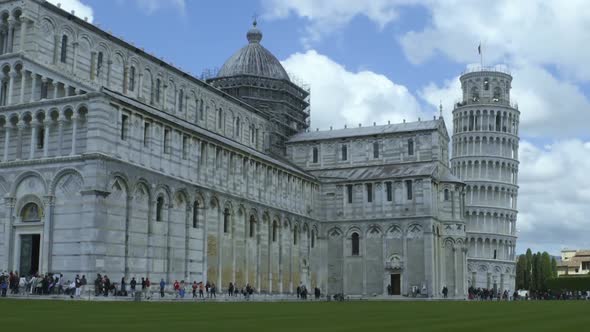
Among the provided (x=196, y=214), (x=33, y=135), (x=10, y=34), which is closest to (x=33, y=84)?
(x=33, y=135)

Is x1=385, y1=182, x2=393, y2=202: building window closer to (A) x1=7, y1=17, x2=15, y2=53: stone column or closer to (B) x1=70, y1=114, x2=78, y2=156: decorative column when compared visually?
(B) x1=70, y1=114, x2=78, y2=156: decorative column

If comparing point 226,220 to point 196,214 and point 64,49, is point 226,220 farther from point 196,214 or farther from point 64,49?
point 64,49

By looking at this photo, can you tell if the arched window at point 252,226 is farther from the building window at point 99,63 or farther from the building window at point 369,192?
the building window at point 99,63

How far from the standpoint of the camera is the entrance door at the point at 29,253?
39.0 metres

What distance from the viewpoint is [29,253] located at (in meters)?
39.2

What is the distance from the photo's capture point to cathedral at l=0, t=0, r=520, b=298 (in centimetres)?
3869

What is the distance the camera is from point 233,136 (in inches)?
2517

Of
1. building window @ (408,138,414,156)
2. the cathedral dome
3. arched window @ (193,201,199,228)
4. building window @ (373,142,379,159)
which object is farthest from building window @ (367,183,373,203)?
arched window @ (193,201,199,228)

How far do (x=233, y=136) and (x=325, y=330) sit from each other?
50.5 metres

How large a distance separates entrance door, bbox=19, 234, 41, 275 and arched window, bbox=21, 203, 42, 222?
3.19 feet

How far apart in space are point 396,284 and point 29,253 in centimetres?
3429

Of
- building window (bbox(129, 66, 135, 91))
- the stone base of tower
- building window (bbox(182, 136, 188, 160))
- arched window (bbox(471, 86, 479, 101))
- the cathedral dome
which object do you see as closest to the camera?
building window (bbox(182, 136, 188, 160))

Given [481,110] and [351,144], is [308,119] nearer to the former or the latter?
[351,144]

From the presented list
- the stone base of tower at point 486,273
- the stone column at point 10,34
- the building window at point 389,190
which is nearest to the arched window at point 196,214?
the stone column at point 10,34
